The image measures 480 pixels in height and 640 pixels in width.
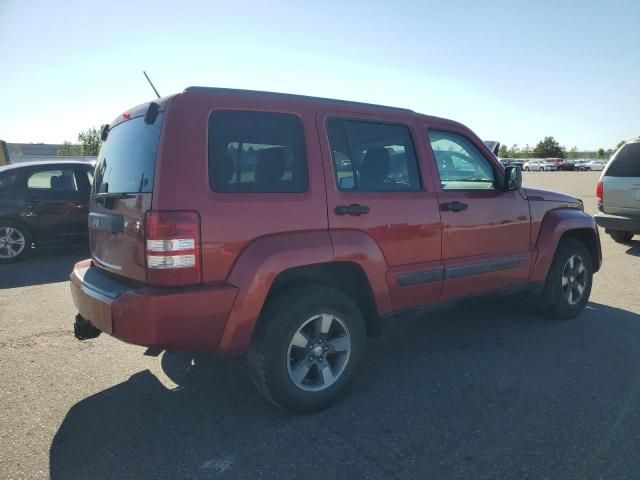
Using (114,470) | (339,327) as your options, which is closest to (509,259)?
(339,327)

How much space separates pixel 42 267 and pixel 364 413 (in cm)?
639

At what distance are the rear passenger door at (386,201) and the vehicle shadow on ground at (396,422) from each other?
41cm

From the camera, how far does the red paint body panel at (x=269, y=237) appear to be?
260 cm

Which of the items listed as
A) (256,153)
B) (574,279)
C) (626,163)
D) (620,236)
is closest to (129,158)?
(256,153)

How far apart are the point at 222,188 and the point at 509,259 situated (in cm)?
270

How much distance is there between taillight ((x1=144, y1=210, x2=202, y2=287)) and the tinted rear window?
28cm

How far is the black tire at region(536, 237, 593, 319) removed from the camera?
4711mm

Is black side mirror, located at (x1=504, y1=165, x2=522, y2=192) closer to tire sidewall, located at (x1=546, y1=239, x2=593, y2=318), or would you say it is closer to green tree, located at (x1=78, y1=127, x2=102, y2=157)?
tire sidewall, located at (x1=546, y1=239, x2=593, y2=318)

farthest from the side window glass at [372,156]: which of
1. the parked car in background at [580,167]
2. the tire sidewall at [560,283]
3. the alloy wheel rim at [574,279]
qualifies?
the parked car in background at [580,167]

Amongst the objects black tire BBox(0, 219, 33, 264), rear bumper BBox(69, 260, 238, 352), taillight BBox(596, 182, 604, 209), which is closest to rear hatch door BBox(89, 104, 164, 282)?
rear bumper BBox(69, 260, 238, 352)

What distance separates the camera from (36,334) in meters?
4.47

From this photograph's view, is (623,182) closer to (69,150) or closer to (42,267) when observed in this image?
(42,267)

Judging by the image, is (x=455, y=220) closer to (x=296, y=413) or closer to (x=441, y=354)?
(x=441, y=354)

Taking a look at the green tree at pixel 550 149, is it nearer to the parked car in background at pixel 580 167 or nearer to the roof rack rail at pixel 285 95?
the parked car in background at pixel 580 167
